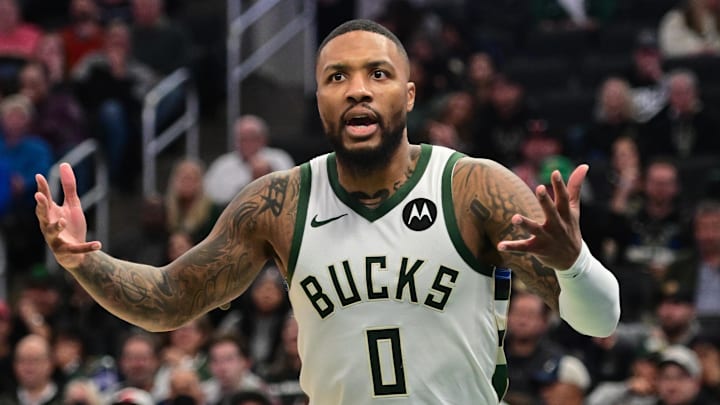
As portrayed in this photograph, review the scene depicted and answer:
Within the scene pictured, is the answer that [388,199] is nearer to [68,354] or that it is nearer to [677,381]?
[677,381]

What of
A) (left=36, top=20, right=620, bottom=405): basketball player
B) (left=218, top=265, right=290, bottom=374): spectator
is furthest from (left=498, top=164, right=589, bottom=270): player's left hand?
(left=218, top=265, right=290, bottom=374): spectator

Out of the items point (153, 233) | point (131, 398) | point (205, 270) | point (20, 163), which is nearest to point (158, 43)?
point (20, 163)

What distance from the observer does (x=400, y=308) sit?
551cm

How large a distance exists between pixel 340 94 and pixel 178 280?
3.27 ft

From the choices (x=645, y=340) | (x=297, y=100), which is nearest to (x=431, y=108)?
(x=297, y=100)

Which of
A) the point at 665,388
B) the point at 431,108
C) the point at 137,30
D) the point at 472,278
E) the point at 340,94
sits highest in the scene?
the point at 137,30

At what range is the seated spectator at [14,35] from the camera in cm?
1532

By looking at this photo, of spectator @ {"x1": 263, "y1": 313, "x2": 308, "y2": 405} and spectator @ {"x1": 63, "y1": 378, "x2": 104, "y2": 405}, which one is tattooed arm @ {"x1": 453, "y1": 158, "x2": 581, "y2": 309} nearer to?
spectator @ {"x1": 263, "y1": 313, "x2": 308, "y2": 405}

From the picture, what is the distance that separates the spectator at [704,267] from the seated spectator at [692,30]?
11.7 ft

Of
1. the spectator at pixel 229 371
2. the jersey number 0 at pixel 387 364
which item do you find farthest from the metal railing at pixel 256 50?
the jersey number 0 at pixel 387 364

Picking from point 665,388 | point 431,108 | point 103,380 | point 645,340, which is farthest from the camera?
point 431,108

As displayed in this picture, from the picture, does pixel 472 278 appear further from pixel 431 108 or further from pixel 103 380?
pixel 431 108

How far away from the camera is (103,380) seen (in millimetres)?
11898

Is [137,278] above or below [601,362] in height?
above
